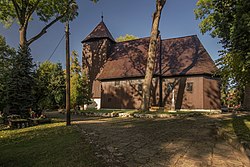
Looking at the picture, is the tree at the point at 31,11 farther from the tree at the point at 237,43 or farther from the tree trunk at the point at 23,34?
the tree at the point at 237,43

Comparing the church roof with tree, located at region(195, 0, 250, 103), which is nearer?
tree, located at region(195, 0, 250, 103)

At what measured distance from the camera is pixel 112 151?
219 inches

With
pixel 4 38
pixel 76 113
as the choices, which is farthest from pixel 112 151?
pixel 4 38

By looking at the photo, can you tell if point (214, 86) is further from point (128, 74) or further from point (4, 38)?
point (4, 38)

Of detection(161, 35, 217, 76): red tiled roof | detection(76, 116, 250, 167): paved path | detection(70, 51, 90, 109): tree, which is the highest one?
detection(161, 35, 217, 76): red tiled roof

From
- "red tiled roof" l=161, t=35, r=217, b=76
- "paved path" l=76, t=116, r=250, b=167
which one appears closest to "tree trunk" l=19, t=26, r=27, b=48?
"red tiled roof" l=161, t=35, r=217, b=76

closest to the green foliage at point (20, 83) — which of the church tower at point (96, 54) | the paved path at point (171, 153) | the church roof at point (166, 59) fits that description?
the paved path at point (171, 153)

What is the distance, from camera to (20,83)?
14.9m

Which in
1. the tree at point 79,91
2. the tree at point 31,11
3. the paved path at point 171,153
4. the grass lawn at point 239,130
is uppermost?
the tree at point 31,11

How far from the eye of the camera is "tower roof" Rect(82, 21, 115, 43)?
3022 cm

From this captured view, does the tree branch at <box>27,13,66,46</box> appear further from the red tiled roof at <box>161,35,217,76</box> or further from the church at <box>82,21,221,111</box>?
the red tiled roof at <box>161,35,217,76</box>

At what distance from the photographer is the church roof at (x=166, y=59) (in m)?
22.4

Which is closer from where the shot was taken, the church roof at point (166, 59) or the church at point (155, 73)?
the church at point (155, 73)

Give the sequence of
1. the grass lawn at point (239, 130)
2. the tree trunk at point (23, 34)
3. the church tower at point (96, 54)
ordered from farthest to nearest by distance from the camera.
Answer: the church tower at point (96, 54)
the tree trunk at point (23, 34)
the grass lawn at point (239, 130)
